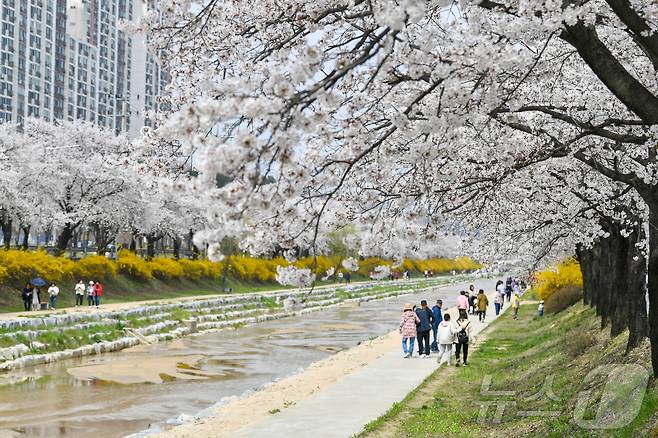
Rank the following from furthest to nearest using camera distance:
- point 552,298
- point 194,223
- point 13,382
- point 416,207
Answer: point 194,223 → point 552,298 → point 13,382 → point 416,207

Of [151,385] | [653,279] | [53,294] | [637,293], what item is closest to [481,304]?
[151,385]

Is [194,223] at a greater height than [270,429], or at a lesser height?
greater

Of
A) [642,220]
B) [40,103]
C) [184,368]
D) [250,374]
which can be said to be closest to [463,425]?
[642,220]

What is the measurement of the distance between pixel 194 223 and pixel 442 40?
6743 cm

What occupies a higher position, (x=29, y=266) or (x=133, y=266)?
(x=133, y=266)

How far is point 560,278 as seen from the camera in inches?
1719

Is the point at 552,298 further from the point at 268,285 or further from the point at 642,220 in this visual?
the point at 268,285

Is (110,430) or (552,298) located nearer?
(110,430)

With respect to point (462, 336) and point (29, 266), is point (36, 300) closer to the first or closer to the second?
point (29, 266)

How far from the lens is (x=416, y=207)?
9.16 meters

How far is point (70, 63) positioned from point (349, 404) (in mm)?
127608

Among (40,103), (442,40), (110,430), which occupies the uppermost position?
(40,103)

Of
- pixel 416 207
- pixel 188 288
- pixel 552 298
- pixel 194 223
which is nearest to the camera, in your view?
pixel 416 207

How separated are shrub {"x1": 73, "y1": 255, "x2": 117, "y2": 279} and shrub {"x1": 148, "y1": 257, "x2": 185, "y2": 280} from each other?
17.5 feet
